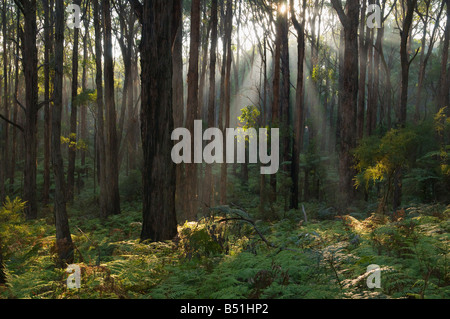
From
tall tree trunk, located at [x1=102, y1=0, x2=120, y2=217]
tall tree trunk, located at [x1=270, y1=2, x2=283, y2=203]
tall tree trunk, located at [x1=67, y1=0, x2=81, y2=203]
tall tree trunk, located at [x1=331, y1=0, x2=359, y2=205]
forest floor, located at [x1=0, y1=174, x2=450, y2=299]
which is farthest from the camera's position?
tall tree trunk, located at [x1=67, y1=0, x2=81, y2=203]

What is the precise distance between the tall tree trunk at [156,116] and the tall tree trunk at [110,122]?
23.6 ft

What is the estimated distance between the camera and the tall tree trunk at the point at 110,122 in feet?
45.1

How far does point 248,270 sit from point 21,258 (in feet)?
14.0

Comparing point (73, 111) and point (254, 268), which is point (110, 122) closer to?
point (73, 111)

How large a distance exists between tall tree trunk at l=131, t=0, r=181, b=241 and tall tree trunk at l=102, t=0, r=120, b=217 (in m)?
7.18

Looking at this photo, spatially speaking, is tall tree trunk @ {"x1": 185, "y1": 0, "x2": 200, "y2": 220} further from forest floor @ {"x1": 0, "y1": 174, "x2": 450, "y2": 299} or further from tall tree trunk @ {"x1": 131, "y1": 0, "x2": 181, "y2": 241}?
forest floor @ {"x1": 0, "y1": 174, "x2": 450, "y2": 299}

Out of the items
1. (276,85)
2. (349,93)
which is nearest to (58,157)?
(349,93)

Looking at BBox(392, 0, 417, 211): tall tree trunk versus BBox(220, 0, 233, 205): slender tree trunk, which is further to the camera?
BBox(220, 0, 233, 205): slender tree trunk

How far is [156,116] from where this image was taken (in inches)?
277

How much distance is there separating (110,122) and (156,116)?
24.7 feet

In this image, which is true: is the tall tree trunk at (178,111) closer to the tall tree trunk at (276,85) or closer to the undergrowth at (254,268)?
the tall tree trunk at (276,85)

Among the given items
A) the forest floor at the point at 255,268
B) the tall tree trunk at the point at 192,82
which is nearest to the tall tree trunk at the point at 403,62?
the forest floor at the point at 255,268

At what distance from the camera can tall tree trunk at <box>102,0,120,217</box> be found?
45.1ft

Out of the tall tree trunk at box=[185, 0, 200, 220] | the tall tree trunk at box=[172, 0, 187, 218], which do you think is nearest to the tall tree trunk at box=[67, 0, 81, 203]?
the tall tree trunk at box=[172, 0, 187, 218]
